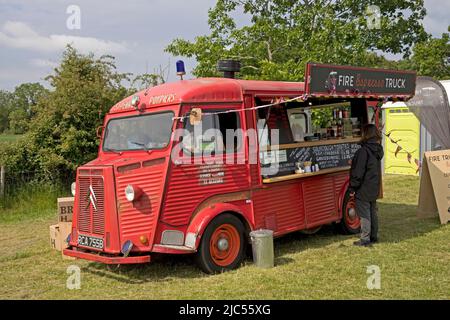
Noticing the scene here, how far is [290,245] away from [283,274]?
1751mm

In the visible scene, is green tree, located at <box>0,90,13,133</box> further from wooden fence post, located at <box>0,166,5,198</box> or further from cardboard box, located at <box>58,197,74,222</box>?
cardboard box, located at <box>58,197,74,222</box>

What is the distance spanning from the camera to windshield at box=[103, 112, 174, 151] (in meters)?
6.30

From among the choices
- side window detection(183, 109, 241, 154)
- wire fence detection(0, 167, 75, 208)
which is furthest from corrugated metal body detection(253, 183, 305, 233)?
wire fence detection(0, 167, 75, 208)

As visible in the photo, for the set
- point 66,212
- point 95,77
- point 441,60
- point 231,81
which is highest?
point 441,60

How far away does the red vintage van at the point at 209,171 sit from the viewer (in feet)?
19.5

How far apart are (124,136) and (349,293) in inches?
140

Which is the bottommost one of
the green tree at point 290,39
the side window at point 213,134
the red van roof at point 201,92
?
the side window at point 213,134

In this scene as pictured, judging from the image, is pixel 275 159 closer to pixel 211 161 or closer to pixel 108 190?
pixel 211 161

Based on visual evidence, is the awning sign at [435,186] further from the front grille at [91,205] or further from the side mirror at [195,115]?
the front grille at [91,205]

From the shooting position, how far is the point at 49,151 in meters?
12.6

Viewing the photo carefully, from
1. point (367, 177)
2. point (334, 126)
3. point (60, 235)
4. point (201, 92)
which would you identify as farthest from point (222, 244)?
point (334, 126)

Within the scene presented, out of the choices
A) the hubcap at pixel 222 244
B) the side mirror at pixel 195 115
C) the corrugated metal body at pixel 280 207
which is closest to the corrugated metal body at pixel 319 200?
the corrugated metal body at pixel 280 207

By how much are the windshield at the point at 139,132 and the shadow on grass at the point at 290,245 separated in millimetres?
1442

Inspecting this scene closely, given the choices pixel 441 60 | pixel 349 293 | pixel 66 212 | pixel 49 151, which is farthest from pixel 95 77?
pixel 441 60
